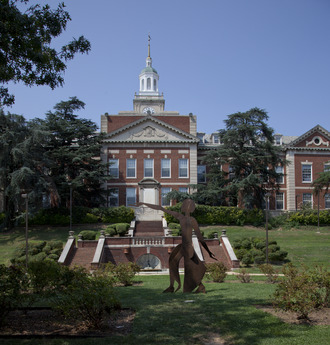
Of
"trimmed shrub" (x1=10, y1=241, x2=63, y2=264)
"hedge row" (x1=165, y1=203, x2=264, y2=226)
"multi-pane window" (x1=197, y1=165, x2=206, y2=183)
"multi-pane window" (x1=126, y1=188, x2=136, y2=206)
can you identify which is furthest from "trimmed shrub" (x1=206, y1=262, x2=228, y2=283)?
"multi-pane window" (x1=197, y1=165, x2=206, y2=183)

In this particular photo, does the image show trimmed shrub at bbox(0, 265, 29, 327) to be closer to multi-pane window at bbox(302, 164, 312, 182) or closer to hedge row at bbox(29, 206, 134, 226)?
hedge row at bbox(29, 206, 134, 226)

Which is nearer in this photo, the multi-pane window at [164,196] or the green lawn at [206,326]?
the green lawn at [206,326]

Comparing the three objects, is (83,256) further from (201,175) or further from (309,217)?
(309,217)

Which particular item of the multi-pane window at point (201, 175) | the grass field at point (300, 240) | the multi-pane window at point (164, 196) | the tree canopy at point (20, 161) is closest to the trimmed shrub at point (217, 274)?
the grass field at point (300, 240)

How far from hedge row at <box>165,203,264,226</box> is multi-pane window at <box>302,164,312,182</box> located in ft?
37.0

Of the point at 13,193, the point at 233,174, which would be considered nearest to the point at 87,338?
the point at 13,193

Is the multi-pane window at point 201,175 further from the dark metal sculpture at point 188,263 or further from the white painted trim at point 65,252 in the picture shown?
the dark metal sculpture at point 188,263

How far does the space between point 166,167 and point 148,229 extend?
1090 cm

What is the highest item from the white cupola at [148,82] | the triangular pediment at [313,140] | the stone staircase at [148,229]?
the white cupola at [148,82]

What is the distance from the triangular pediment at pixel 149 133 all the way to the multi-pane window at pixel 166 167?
2250mm

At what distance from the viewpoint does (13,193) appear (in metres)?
36.2

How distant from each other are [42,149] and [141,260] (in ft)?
51.4

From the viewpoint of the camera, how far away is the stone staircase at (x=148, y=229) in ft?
115

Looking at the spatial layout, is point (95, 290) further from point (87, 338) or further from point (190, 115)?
point (190, 115)
